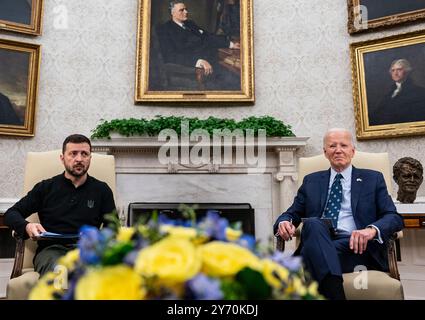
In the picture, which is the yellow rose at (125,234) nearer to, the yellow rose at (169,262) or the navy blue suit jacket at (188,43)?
the yellow rose at (169,262)

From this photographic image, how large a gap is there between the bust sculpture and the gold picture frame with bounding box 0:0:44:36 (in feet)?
16.4

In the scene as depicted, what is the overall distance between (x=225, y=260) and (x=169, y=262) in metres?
0.10

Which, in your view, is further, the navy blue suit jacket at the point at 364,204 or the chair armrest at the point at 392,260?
the navy blue suit jacket at the point at 364,204

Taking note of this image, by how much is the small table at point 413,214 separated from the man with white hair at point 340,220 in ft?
3.76

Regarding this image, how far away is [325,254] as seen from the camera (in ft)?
6.21

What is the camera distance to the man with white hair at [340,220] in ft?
6.28

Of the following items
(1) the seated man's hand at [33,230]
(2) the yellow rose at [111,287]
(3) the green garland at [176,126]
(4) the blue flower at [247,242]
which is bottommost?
(1) the seated man's hand at [33,230]

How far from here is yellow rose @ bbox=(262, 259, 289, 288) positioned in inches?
25.5

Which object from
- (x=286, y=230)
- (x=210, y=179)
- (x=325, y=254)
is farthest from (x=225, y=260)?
(x=210, y=179)

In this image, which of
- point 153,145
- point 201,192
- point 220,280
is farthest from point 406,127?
point 220,280

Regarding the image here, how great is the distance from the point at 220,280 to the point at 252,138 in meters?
3.96

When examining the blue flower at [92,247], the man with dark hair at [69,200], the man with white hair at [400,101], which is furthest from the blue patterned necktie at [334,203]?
the man with white hair at [400,101]

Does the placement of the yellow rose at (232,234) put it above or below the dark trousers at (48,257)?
above

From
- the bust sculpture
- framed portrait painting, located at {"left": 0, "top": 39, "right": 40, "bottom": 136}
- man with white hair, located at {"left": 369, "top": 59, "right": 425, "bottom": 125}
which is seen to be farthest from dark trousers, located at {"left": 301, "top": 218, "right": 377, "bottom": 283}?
framed portrait painting, located at {"left": 0, "top": 39, "right": 40, "bottom": 136}
